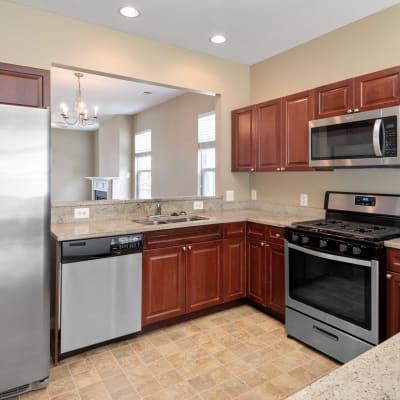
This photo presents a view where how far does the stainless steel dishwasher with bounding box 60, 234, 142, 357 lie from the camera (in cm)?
235

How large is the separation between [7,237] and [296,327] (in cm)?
221

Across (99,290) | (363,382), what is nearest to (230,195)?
(99,290)

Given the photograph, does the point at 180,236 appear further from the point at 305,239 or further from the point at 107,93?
the point at 107,93

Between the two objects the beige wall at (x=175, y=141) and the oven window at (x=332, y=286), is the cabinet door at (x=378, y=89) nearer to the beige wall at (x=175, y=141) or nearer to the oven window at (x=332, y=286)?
the oven window at (x=332, y=286)

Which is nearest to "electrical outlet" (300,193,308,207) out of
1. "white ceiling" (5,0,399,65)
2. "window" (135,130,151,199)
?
"white ceiling" (5,0,399,65)

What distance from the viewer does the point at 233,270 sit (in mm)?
3273

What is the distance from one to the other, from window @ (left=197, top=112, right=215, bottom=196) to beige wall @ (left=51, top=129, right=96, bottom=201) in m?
3.75

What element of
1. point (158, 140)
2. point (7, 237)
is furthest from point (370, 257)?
point (158, 140)

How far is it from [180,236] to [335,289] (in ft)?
4.29

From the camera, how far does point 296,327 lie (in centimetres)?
268

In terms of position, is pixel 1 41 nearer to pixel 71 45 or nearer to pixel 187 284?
pixel 71 45

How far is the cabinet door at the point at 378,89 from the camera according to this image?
2.33 meters

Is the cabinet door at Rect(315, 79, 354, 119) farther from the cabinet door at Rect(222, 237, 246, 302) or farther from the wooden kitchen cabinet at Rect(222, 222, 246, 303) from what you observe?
the cabinet door at Rect(222, 237, 246, 302)

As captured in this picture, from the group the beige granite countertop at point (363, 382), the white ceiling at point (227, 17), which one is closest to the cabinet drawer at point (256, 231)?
the white ceiling at point (227, 17)
